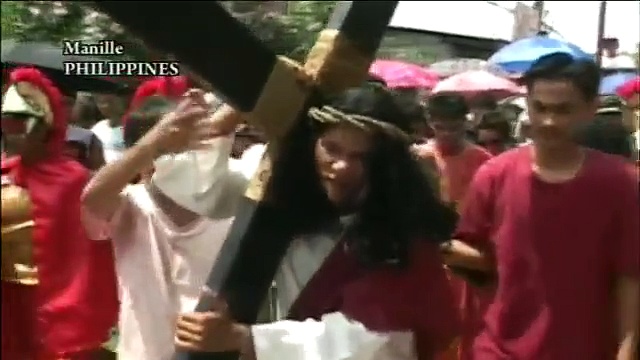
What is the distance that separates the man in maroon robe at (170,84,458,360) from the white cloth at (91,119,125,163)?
34cm

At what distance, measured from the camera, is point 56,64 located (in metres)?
1.38

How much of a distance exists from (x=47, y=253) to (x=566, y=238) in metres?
0.54

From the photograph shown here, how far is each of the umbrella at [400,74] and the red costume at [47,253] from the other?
33 centimetres

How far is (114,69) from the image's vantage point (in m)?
1.34

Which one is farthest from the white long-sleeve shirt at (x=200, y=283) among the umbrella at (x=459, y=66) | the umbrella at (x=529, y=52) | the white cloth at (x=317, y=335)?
the umbrella at (x=459, y=66)

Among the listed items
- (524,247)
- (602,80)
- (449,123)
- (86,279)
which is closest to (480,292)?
(524,247)

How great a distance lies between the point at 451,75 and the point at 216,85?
4.91ft

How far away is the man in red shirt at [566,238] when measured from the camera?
1.30 metres

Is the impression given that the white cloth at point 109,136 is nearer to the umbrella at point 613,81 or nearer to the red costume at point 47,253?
the red costume at point 47,253

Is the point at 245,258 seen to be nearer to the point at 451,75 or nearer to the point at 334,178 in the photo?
the point at 334,178

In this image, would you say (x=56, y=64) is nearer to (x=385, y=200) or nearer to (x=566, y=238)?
(x=385, y=200)

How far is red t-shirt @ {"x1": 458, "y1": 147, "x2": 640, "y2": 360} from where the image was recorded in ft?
4.27

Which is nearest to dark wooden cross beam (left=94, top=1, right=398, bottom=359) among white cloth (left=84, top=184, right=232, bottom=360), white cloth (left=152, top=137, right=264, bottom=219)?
white cloth (left=152, top=137, right=264, bottom=219)

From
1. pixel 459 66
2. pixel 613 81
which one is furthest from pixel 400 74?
pixel 459 66
